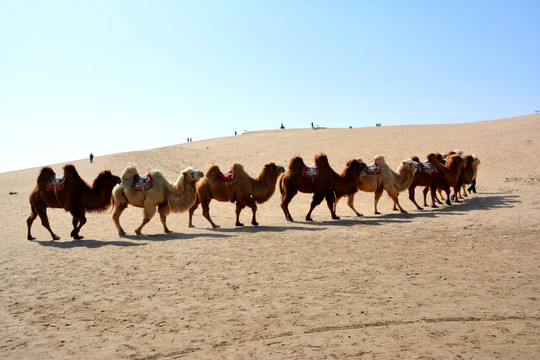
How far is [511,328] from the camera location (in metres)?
5.11

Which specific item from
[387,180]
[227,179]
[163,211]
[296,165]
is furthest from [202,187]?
[387,180]

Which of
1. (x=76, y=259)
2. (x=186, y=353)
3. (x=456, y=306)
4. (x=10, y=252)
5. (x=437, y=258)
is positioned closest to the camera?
(x=186, y=353)

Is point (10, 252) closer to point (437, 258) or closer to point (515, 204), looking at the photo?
point (437, 258)

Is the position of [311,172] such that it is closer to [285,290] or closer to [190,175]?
[190,175]

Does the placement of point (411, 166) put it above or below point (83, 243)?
above

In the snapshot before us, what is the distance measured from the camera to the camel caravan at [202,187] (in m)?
12.0

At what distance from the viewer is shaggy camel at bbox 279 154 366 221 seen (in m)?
14.3

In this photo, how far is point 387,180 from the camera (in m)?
15.2

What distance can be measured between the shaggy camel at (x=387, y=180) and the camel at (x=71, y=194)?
7181 millimetres

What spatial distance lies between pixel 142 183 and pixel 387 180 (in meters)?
8.02

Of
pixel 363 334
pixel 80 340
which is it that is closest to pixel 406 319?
pixel 363 334

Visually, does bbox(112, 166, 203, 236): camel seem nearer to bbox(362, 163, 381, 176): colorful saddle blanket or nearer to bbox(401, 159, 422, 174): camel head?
bbox(362, 163, 381, 176): colorful saddle blanket

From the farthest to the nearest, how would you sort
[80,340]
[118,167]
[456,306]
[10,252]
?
[118,167], [10,252], [456,306], [80,340]

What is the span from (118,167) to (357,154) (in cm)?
1862
